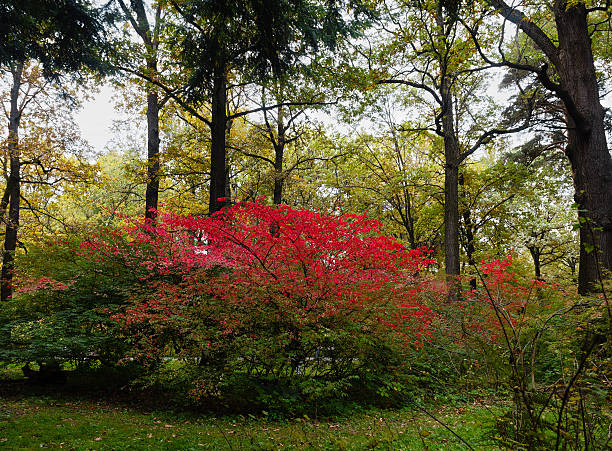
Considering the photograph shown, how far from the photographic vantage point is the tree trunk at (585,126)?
6.75 meters

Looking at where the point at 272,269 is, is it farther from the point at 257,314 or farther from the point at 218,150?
the point at 218,150

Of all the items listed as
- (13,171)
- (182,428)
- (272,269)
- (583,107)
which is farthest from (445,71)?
(13,171)

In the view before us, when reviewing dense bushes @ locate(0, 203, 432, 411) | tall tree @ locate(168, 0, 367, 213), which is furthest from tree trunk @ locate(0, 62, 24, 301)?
tall tree @ locate(168, 0, 367, 213)

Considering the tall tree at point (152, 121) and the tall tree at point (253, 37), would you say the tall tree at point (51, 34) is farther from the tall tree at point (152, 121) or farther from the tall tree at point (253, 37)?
the tall tree at point (152, 121)

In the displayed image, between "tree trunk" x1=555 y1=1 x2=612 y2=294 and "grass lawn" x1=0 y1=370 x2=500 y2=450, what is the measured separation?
422 cm

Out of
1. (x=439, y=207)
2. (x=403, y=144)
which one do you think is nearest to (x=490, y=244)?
(x=439, y=207)

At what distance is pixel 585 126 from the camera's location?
7.00m

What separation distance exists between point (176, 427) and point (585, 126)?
30.7 feet

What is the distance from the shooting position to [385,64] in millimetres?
9672

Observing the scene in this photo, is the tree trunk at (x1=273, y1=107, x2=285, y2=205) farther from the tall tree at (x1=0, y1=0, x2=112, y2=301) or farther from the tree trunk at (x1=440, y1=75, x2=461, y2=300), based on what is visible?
the tall tree at (x1=0, y1=0, x2=112, y2=301)

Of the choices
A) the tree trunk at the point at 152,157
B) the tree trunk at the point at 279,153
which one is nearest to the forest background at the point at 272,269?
the tree trunk at the point at 152,157

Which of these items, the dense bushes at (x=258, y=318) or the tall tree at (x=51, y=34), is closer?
the tall tree at (x=51, y=34)

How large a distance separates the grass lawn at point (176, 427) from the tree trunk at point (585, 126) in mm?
4221

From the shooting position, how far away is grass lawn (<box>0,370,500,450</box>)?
4.34 m
